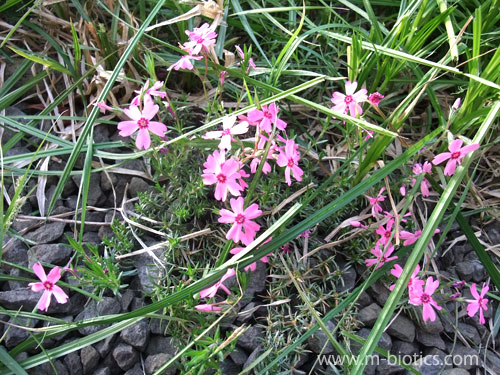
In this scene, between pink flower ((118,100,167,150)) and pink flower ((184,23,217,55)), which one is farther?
pink flower ((184,23,217,55))

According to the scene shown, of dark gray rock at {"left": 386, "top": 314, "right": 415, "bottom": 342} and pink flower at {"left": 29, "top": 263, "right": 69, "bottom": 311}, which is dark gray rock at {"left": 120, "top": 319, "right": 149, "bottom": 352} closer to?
pink flower at {"left": 29, "top": 263, "right": 69, "bottom": 311}

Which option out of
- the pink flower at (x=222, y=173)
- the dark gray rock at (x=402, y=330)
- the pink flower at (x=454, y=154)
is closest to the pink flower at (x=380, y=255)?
the dark gray rock at (x=402, y=330)

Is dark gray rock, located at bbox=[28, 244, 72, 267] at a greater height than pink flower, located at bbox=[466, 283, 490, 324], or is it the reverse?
pink flower, located at bbox=[466, 283, 490, 324]

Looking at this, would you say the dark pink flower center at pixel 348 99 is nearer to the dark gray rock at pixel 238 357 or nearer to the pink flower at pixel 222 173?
the pink flower at pixel 222 173

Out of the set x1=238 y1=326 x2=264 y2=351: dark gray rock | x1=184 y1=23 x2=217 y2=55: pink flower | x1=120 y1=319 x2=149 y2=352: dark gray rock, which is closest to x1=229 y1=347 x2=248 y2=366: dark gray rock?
x1=238 y1=326 x2=264 y2=351: dark gray rock

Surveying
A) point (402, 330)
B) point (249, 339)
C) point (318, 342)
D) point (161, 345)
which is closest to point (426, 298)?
point (402, 330)

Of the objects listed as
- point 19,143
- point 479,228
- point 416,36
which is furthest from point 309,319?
point 19,143
